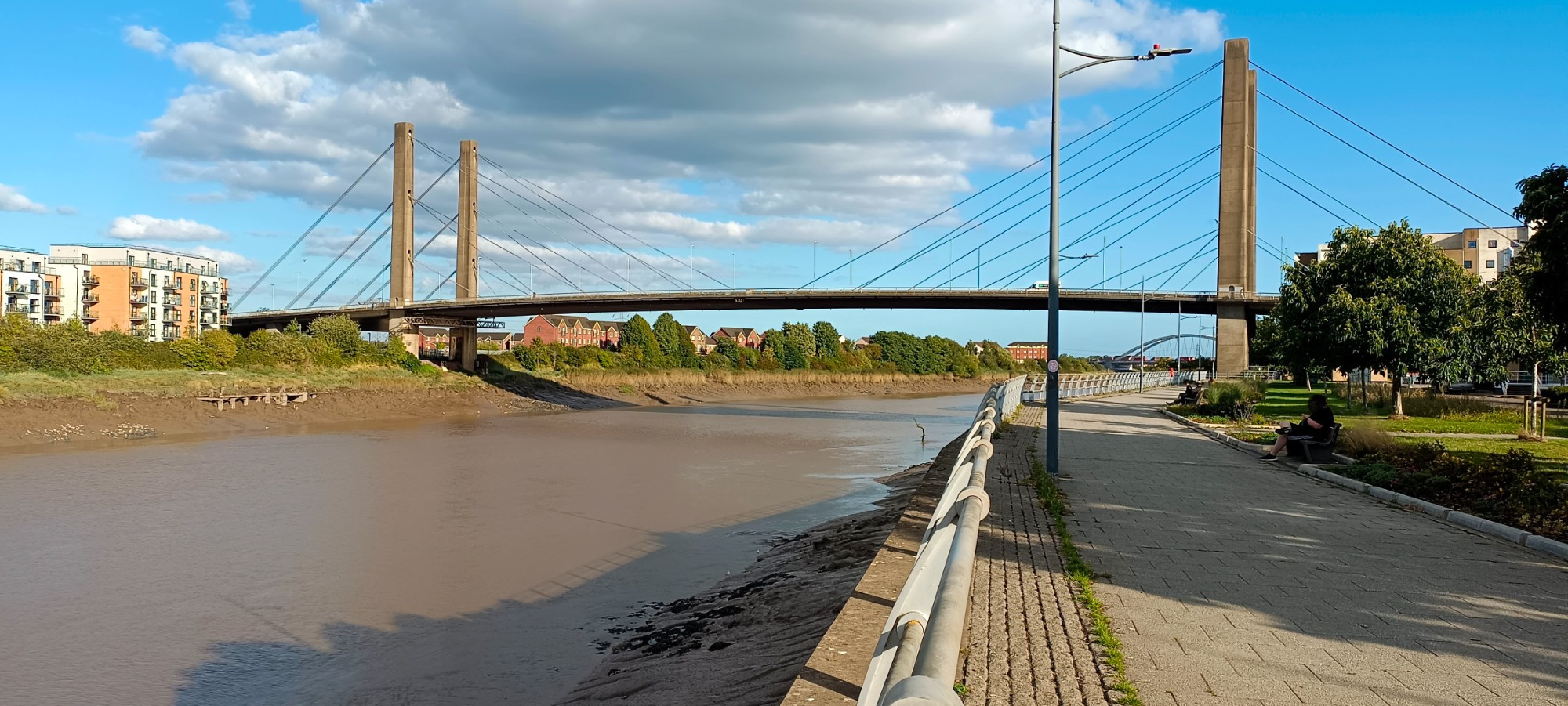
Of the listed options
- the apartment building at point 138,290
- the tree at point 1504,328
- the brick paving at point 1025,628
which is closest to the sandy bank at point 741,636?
the brick paving at point 1025,628

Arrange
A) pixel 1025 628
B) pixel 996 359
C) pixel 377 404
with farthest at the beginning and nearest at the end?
pixel 996 359 < pixel 377 404 < pixel 1025 628

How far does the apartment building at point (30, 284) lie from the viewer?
85.7m

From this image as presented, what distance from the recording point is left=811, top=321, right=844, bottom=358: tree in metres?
104

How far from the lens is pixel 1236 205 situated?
3844 centimetres

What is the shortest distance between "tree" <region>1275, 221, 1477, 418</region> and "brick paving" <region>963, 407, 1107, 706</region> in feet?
67.7

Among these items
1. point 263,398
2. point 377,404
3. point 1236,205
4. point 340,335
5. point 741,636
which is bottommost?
point 377,404

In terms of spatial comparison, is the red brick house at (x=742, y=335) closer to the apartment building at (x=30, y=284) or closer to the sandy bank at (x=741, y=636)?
the apartment building at (x=30, y=284)

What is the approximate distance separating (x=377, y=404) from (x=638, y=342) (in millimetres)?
38120

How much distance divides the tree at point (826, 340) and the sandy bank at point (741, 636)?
3645 inches

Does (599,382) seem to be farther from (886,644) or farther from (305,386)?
(886,644)

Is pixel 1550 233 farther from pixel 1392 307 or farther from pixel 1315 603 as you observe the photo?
pixel 1392 307

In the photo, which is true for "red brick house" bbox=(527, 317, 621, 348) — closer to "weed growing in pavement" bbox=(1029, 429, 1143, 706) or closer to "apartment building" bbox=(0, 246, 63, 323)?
"apartment building" bbox=(0, 246, 63, 323)

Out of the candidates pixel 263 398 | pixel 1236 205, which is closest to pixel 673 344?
pixel 263 398

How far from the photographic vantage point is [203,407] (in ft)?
121
